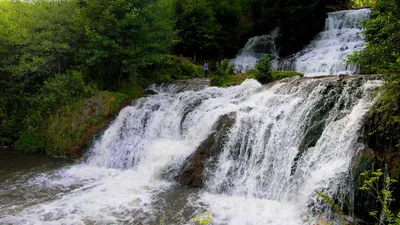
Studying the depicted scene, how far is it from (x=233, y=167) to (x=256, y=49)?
1656 centimetres

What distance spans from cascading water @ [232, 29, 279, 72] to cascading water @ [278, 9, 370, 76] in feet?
11.5

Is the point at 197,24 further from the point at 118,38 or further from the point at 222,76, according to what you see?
the point at 118,38

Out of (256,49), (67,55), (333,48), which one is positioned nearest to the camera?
(67,55)

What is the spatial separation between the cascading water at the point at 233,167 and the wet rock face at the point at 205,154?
0.14 metres

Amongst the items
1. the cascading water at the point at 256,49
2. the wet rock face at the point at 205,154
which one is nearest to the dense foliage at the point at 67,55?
the wet rock face at the point at 205,154

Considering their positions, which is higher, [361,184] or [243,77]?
[243,77]

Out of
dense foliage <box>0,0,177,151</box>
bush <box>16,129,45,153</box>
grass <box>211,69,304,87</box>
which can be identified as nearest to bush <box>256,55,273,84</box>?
grass <box>211,69,304,87</box>

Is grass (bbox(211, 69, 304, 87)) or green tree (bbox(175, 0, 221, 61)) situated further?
green tree (bbox(175, 0, 221, 61))

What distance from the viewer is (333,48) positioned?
58.0ft

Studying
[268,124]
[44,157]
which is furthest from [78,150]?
[268,124]

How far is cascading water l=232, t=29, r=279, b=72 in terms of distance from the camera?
23214 mm

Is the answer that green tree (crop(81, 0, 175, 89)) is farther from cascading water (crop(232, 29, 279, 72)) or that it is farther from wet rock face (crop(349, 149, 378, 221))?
wet rock face (crop(349, 149, 378, 221))

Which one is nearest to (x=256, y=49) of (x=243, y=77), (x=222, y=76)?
(x=243, y=77)

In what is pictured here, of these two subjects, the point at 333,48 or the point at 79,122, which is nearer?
the point at 79,122
